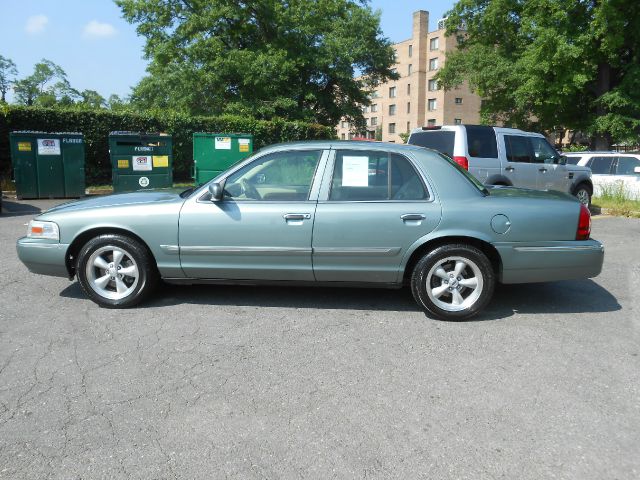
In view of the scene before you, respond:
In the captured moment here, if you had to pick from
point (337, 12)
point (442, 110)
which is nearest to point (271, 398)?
point (337, 12)

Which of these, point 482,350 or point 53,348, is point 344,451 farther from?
point 53,348

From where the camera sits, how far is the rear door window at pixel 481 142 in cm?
985

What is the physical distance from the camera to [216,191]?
4.54 meters

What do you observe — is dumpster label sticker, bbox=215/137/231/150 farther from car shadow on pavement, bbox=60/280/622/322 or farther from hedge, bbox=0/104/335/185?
car shadow on pavement, bbox=60/280/622/322

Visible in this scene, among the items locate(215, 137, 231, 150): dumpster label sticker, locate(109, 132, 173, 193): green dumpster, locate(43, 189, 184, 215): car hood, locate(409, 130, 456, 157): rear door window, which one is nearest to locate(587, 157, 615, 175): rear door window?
locate(409, 130, 456, 157): rear door window

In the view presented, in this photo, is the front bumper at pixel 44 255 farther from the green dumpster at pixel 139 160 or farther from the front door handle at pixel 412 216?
the green dumpster at pixel 139 160

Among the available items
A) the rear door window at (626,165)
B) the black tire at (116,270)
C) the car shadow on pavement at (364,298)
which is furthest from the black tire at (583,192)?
the black tire at (116,270)

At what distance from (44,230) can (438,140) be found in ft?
24.0

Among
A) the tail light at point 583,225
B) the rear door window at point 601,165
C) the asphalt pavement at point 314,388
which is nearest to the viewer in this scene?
the asphalt pavement at point 314,388

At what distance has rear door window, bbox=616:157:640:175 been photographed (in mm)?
13617

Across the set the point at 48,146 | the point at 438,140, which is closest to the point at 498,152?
the point at 438,140

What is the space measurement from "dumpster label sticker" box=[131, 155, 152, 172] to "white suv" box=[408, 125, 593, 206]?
6.38 metres

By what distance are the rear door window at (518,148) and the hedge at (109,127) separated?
1084 cm

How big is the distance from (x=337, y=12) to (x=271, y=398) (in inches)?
1186
